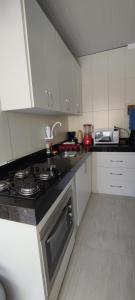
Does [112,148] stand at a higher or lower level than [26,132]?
lower

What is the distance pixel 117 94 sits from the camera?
2.47 m

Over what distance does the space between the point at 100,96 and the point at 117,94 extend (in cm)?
27

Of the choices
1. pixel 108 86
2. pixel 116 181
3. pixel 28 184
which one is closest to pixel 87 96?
pixel 108 86

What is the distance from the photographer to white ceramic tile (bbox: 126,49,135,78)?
230cm

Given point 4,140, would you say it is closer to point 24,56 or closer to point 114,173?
point 24,56

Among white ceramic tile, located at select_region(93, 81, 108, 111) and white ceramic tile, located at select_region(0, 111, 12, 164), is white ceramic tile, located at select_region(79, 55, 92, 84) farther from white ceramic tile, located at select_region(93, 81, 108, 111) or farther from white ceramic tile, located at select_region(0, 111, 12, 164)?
white ceramic tile, located at select_region(0, 111, 12, 164)

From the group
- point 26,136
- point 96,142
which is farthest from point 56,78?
point 96,142

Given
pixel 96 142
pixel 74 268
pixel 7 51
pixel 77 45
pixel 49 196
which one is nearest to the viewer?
pixel 49 196

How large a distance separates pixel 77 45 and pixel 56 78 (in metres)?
1.06

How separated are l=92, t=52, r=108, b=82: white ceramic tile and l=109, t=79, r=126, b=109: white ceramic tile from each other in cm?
18

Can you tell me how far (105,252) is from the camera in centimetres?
142

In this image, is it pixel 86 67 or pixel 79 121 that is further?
pixel 79 121

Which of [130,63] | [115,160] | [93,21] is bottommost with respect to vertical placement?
[115,160]

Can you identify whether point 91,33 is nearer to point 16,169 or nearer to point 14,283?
point 16,169
